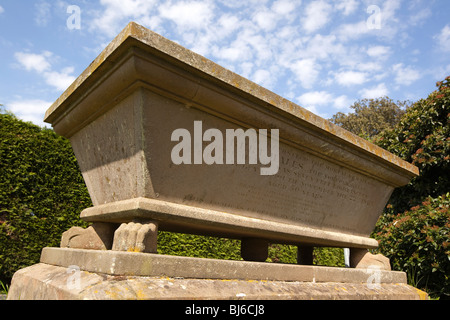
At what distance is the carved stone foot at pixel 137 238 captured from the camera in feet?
6.56

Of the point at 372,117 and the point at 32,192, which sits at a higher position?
the point at 372,117

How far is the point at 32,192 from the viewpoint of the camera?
5.23 metres

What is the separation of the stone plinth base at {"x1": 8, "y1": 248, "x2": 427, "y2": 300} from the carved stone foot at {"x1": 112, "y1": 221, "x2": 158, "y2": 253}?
12 centimetres

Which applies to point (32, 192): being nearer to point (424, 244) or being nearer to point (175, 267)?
point (175, 267)

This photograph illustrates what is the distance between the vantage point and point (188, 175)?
2.37 metres

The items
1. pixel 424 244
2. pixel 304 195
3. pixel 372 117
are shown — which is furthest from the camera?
pixel 372 117

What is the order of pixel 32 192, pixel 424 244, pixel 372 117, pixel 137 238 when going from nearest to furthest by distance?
pixel 137 238
pixel 424 244
pixel 32 192
pixel 372 117

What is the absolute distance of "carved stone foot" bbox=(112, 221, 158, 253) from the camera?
2.00 m

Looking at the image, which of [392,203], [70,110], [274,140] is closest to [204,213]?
[274,140]

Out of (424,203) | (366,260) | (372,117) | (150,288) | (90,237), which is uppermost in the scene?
(372,117)

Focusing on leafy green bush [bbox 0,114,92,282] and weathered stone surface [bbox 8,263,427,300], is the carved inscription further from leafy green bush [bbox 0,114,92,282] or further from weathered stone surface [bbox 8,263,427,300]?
leafy green bush [bbox 0,114,92,282]

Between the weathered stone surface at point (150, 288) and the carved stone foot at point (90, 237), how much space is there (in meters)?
0.20

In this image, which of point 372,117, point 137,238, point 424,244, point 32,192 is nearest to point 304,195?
point 137,238

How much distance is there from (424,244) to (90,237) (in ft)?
14.1
